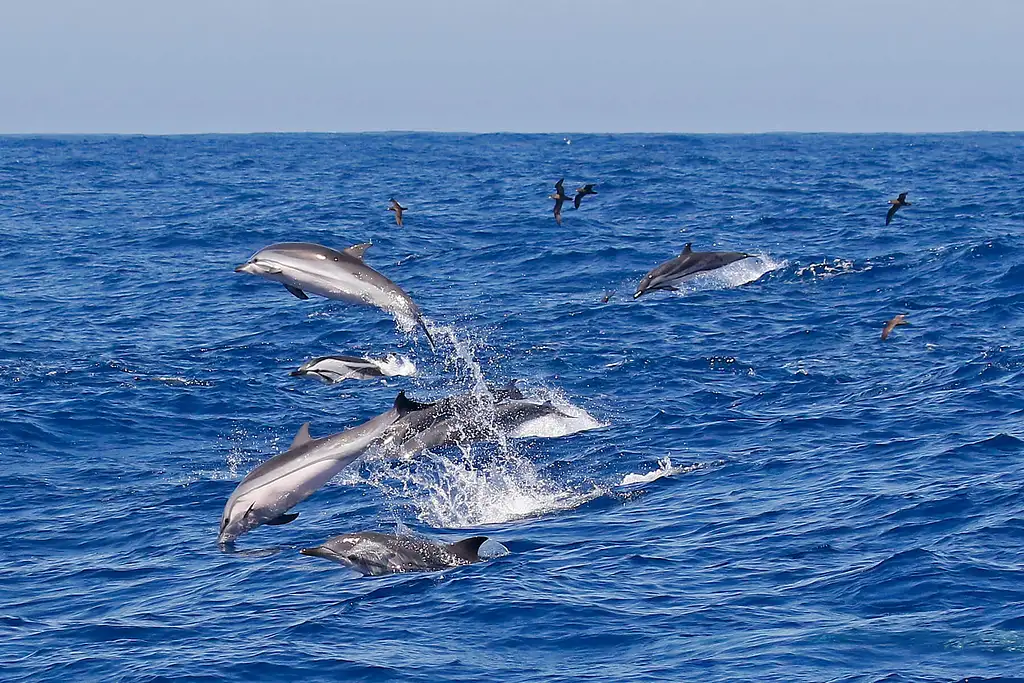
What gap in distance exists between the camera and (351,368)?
879 inches

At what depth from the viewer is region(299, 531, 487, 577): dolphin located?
43.2 feet

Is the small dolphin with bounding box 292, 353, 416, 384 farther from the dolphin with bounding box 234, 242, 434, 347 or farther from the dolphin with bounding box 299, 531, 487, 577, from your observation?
the dolphin with bounding box 299, 531, 487, 577

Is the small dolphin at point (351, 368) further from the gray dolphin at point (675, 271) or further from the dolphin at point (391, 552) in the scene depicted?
the dolphin at point (391, 552)

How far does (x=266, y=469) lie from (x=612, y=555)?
370 centimetres

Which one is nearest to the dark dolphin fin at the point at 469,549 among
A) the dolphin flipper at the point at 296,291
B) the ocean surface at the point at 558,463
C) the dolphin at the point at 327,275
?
the ocean surface at the point at 558,463

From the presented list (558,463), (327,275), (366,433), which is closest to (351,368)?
(558,463)

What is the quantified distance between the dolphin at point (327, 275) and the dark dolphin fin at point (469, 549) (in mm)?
2668

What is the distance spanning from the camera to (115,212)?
48312mm

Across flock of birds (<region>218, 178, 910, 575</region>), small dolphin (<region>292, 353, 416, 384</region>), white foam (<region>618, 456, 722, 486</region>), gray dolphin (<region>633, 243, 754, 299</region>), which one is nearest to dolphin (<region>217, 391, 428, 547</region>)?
flock of birds (<region>218, 178, 910, 575</region>)

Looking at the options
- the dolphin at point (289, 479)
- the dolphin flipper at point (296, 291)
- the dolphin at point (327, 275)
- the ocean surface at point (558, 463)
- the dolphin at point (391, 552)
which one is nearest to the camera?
the ocean surface at point (558, 463)

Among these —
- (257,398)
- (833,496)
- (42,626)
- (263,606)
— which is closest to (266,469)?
(263,606)

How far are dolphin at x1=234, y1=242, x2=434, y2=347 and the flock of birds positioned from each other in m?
0.01

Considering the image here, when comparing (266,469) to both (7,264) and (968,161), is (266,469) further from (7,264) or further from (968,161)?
(968,161)

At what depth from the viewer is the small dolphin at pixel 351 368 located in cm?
2188
